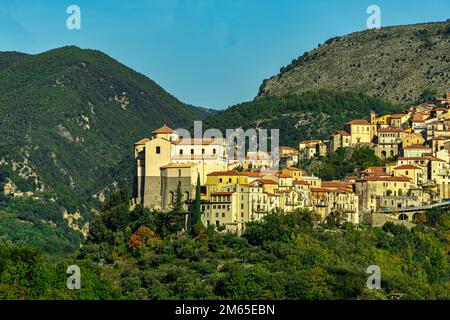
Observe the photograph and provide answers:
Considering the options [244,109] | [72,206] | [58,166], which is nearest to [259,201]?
[244,109]

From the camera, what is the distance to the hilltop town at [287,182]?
89.2 m

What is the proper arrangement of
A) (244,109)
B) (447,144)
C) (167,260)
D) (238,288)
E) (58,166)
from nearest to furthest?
(238,288) → (167,260) → (447,144) → (244,109) → (58,166)

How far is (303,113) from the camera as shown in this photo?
142750 millimetres

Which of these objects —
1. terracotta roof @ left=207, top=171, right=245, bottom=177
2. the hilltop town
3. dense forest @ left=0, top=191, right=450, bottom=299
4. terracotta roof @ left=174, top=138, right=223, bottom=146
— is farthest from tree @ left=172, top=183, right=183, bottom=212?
terracotta roof @ left=174, top=138, right=223, bottom=146

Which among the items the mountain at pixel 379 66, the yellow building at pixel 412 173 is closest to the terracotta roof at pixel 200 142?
the yellow building at pixel 412 173

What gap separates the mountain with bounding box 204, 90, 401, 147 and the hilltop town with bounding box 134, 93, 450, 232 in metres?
26.5

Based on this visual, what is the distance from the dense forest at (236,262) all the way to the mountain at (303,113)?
41651 millimetres

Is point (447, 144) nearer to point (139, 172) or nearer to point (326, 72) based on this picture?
point (139, 172)

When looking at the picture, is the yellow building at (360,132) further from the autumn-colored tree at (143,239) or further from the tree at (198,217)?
the autumn-colored tree at (143,239)

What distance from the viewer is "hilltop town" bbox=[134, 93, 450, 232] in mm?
89188

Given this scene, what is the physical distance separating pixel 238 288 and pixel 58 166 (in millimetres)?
116174

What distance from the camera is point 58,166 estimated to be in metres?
195

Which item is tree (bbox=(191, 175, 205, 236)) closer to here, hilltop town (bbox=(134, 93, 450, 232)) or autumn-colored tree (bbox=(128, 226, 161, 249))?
hilltop town (bbox=(134, 93, 450, 232))

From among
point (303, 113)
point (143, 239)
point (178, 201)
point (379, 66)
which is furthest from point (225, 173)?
Result: point (379, 66)
